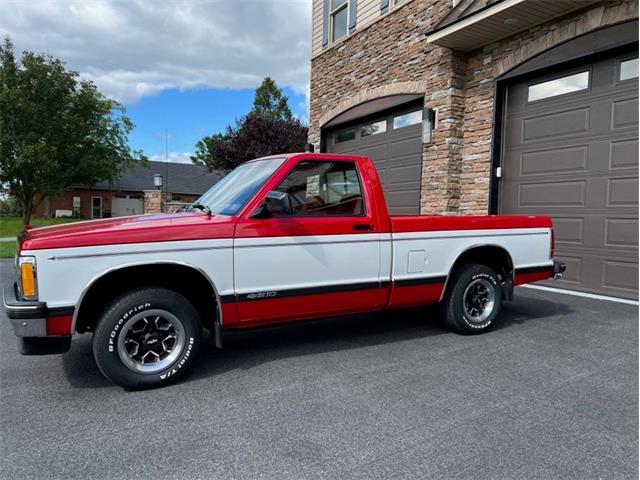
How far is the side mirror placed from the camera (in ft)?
11.9

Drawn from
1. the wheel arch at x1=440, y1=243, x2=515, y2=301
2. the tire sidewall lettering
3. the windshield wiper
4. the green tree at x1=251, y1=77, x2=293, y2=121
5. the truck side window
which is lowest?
the tire sidewall lettering

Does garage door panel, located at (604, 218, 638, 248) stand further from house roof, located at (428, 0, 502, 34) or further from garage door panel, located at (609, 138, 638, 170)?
house roof, located at (428, 0, 502, 34)

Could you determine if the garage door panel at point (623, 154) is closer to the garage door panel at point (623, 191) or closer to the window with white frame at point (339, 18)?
the garage door panel at point (623, 191)

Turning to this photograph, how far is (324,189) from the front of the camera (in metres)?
4.38

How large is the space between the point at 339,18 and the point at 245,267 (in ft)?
38.9

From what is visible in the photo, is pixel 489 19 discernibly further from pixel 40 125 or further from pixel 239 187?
pixel 40 125

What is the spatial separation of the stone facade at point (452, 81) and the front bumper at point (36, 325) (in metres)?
7.67

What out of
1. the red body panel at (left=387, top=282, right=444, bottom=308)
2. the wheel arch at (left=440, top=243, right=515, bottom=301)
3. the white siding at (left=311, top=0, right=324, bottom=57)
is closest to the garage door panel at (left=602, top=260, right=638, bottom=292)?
the wheel arch at (left=440, top=243, right=515, bottom=301)

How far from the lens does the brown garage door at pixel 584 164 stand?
691 cm

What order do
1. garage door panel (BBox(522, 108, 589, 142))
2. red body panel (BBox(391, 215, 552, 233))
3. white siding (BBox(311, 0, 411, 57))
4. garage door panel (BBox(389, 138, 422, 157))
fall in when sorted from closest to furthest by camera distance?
red body panel (BBox(391, 215, 552, 233))
garage door panel (BBox(522, 108, 589, 142))
garage door panel (BBox(389, 138, 422, 157))
white siding (BBox(311, 0, 411, 57))

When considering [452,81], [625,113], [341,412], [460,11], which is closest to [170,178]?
[452,81]

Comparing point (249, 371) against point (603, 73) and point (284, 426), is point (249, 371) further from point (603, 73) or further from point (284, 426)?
point (603, 73)

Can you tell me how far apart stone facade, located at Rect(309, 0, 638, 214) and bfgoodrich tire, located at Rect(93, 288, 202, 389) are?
701 cm

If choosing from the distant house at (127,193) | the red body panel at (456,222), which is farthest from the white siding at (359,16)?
the distant house at (127,193)
